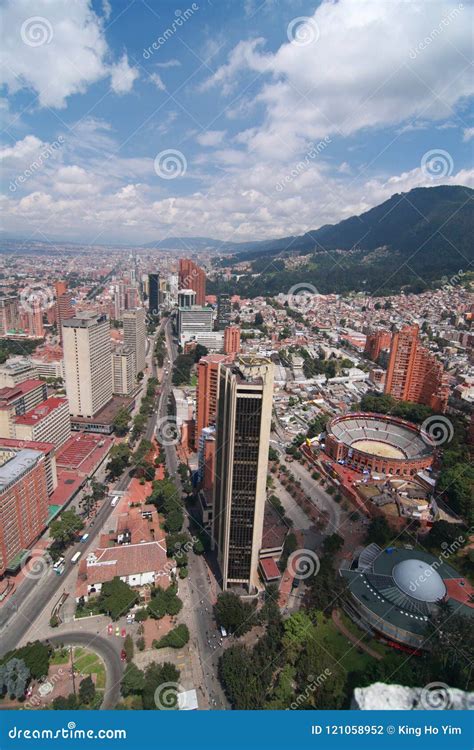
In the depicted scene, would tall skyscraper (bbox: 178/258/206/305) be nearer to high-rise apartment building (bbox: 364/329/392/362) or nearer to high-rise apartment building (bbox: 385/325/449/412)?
high-rise apartment building (bbox: 364/329/392/362)

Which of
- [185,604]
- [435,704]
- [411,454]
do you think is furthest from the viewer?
[411,454]

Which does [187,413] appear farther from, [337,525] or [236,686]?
[236,686]

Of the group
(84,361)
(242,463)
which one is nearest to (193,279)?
(84,361)

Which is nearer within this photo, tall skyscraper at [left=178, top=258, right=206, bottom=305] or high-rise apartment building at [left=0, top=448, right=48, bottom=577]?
high-rise apartment building at [left=0, top=448, right=48, bottom=577]

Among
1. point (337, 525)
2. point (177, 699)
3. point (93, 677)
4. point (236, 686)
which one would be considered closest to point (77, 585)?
point (93, 677)

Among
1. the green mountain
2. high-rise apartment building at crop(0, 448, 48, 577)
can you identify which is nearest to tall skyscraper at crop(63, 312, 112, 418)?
high-rise apartment building at crop(0, 448, 48, 577)

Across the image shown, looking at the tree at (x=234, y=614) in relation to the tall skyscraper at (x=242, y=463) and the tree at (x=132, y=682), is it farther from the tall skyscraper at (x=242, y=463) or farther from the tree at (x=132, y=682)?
the tree at (x=132, y=682)
